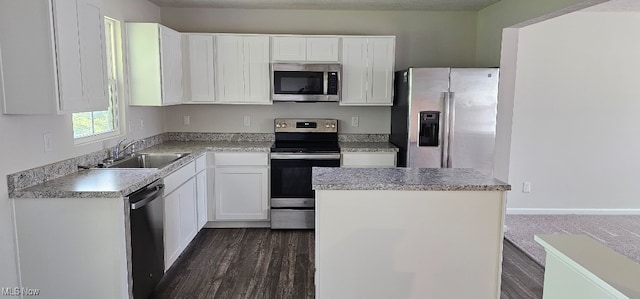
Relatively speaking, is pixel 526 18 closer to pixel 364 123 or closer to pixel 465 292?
pixel 364 123

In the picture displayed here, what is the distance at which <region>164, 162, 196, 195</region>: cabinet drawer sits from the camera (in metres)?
3.05

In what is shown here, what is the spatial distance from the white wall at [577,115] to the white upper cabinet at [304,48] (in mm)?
2058

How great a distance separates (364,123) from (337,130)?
33 centimetres

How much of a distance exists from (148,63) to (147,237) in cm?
169

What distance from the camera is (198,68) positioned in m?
4.34

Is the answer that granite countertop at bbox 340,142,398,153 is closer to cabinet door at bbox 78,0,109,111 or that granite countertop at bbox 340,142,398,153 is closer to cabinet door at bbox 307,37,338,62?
cabinet door at bbox 307,37,338,62

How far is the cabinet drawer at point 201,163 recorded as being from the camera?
12.8 ft

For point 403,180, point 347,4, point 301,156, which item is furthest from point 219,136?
point 403,180

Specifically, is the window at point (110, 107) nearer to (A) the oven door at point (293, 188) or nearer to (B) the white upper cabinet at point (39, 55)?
(B) the white upper cabinet at point (39, 55)

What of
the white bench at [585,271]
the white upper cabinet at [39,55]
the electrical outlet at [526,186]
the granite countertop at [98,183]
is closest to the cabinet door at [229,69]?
the granite countertop at [98,183]

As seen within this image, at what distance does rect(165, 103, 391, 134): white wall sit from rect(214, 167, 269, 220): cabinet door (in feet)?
2.32

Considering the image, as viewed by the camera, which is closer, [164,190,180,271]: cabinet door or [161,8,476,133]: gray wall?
[164,190,180,271]: cabinet door

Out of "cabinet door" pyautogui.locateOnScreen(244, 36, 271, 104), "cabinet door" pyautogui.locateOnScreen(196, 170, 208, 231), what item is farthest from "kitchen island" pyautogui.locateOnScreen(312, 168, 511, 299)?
"cabinet door" pyautogui.locateOnScreen(244, 36, 271, 104)

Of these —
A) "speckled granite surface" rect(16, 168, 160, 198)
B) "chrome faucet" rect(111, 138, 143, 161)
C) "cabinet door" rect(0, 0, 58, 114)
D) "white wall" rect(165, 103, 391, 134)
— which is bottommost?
"speckled granite surface" rect(16, 168, 160, 198)
